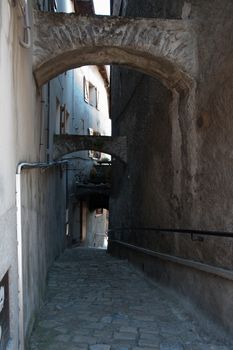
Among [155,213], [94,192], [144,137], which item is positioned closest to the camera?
[155,213]

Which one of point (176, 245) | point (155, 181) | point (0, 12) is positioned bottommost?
point (176, 245)

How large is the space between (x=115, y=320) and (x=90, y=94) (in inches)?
718

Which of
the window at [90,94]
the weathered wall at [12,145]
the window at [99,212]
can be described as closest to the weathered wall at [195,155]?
the weathered wall at [12,145]

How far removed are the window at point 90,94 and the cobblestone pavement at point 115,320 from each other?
14.0 metres

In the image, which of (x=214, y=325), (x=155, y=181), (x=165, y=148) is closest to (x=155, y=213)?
(x=155, y=181)

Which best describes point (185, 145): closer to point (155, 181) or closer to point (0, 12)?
point (155, 181)

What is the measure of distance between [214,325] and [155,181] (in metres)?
3.54

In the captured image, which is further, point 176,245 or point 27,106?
point 176,245

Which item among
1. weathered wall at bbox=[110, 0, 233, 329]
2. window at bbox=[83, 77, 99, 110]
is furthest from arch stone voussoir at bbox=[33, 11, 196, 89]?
Result: window at bbox=[83, 77, 99, 110]

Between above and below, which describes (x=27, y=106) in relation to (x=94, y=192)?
above

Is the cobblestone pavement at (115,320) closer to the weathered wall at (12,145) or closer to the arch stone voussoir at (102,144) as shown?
the weathered wall at (12,145)

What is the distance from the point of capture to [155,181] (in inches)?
292

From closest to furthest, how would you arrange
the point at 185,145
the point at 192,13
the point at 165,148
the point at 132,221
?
the point at 192,13, the point at 185,145, the point at 165,148, the point at 132,221

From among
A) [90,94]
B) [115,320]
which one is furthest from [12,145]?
[90,94]
